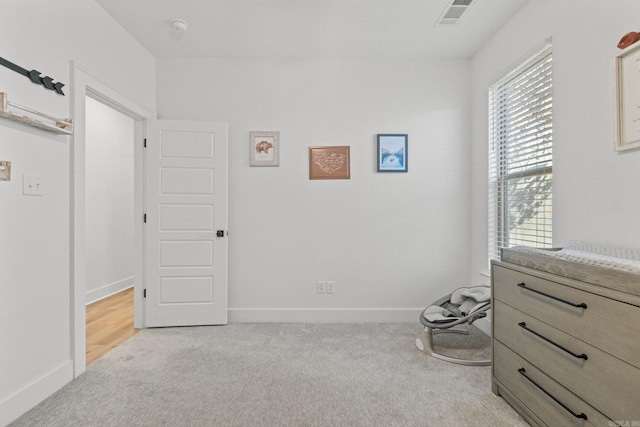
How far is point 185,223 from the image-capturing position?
11.0ft

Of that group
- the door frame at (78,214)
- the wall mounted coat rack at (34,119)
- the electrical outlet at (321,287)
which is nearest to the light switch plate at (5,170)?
the wall mounted coat rack at (34,119)

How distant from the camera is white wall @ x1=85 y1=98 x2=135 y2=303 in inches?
173

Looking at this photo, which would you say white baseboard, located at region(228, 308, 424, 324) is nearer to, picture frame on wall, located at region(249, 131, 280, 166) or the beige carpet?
the beige carpet

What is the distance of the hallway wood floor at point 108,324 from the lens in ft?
9.40

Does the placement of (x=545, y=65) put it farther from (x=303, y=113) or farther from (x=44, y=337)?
(x=44, y=337)

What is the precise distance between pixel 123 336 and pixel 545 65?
4125 mm

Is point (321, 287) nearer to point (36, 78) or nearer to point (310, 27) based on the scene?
point (310, 27)

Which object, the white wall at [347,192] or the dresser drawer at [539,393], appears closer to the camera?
the dresser drawer at [539,393]

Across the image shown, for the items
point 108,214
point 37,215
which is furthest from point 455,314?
point 108,214

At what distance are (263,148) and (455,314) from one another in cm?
237

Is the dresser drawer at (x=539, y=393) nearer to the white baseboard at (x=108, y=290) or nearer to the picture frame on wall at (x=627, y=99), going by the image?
the picture frame on wall at (x=627, y=99)

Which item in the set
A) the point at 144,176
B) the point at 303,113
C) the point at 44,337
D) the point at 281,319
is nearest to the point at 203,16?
the point at 303,113

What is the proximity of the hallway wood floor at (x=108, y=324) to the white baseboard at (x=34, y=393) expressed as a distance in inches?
13.5

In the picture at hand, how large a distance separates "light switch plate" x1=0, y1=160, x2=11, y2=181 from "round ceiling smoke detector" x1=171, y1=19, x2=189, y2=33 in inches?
65.9
